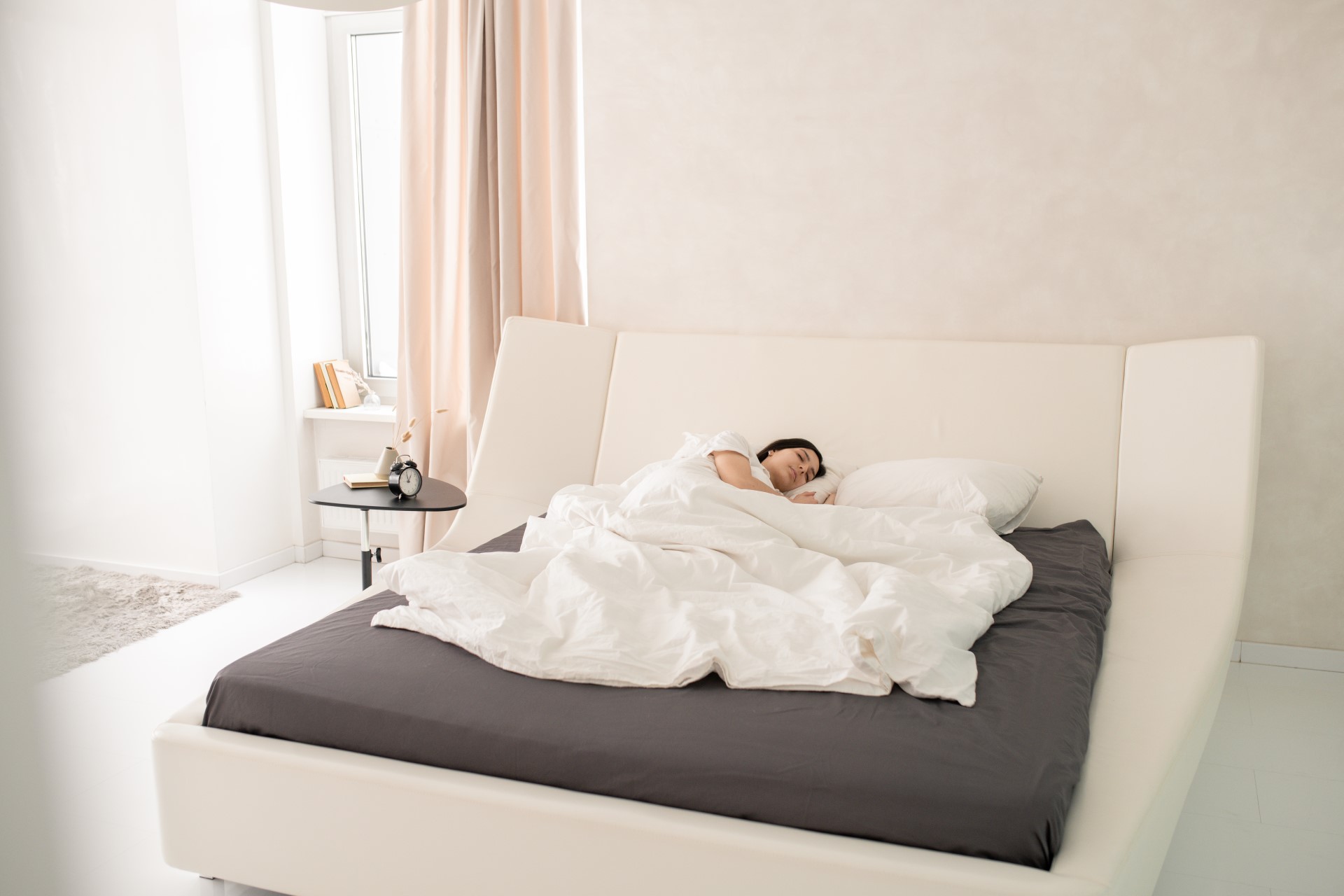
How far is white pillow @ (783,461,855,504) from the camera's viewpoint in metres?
2.60

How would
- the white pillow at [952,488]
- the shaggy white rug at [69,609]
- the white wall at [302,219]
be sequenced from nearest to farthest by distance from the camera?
the shaggy white rug at [69,609]
the white pillow at [952,488]
the white wall at [302,219]

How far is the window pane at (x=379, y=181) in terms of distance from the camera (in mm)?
3758

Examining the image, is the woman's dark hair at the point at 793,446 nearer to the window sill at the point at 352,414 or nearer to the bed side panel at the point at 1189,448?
the bed side panel at the point at 1189,448

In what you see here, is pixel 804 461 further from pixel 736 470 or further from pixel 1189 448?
pixel 1189 448

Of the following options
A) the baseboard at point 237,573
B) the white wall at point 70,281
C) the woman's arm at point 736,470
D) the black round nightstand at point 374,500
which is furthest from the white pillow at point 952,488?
the baseboard at point 237,573

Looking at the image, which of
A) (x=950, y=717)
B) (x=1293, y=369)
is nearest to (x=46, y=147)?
(x=950, y=717)

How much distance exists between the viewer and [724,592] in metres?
1.89

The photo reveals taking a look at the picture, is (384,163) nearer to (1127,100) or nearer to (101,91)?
(1127,100)

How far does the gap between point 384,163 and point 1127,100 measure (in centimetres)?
278

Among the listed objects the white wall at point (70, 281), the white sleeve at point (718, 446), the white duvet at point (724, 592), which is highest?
the white wall at point (70, 281)

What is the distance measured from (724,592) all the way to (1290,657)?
1.97m

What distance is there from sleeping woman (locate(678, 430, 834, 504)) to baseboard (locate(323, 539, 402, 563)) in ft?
5.80

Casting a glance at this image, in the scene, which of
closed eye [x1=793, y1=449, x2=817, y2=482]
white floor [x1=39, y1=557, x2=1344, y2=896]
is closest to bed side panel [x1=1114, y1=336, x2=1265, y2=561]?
white floor [x1=39, y1=557, x2=1344, y2=896]

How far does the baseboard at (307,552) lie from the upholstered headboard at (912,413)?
120 cm
